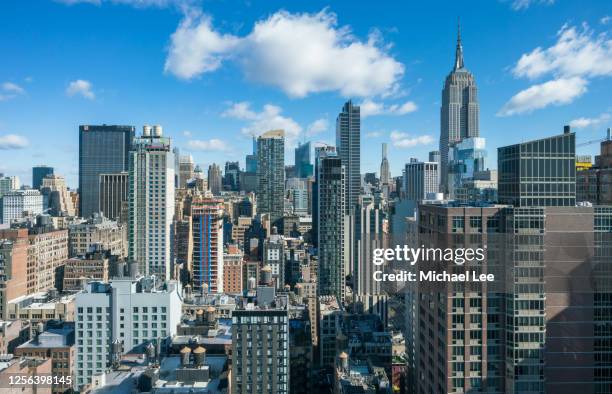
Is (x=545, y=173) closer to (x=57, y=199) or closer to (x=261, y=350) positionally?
(x=261, y=350)

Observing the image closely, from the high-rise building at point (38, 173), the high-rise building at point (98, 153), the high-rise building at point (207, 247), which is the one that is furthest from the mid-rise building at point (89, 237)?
the high-rise building at point (38, 173)

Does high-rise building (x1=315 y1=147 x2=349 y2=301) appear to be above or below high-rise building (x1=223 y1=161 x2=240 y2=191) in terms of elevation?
below

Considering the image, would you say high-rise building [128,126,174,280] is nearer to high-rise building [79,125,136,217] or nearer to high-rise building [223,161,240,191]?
high-rise building [79,125,136,217]

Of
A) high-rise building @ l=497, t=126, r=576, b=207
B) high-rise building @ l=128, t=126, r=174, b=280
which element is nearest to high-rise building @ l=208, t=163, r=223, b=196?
high-rise building @ l=128, t=126, r=174, b=280

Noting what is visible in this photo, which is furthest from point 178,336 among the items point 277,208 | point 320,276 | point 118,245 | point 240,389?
point 277,208

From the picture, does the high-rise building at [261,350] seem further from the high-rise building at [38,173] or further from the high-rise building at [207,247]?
the high-rise building at [38,173]
